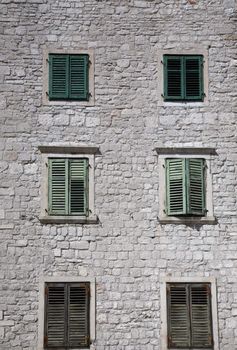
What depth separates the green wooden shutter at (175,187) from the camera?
17.9m

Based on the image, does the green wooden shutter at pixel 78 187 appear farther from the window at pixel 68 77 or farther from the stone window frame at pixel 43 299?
the window at pixel 68 77

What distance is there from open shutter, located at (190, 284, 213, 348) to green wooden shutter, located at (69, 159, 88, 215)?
3.14 m

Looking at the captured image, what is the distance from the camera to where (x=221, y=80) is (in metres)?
18.9

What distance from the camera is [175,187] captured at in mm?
18094

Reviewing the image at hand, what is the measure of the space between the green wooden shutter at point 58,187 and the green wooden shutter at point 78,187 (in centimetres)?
14

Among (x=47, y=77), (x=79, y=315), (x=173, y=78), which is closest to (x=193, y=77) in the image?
(x=173, y=78)

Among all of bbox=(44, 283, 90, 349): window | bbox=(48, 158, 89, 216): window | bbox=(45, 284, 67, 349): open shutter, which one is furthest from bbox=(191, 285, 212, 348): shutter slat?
bbox=(48, 158, 89, 216): window

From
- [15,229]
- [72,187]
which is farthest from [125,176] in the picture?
[15,229]

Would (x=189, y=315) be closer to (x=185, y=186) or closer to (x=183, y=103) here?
(x=185, y=186)

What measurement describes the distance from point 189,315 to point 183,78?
18.7 feet

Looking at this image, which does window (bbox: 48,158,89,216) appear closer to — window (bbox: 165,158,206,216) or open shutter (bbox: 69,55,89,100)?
open shutter (bbox: 69,55,89,100)

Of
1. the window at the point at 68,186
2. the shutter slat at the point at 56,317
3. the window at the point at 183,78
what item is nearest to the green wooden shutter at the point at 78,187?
the window at the point at 68,186

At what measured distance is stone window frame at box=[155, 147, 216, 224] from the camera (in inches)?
705

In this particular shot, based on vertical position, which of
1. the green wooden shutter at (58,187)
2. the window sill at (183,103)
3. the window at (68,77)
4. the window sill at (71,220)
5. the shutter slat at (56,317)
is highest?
the window at (68,77)
